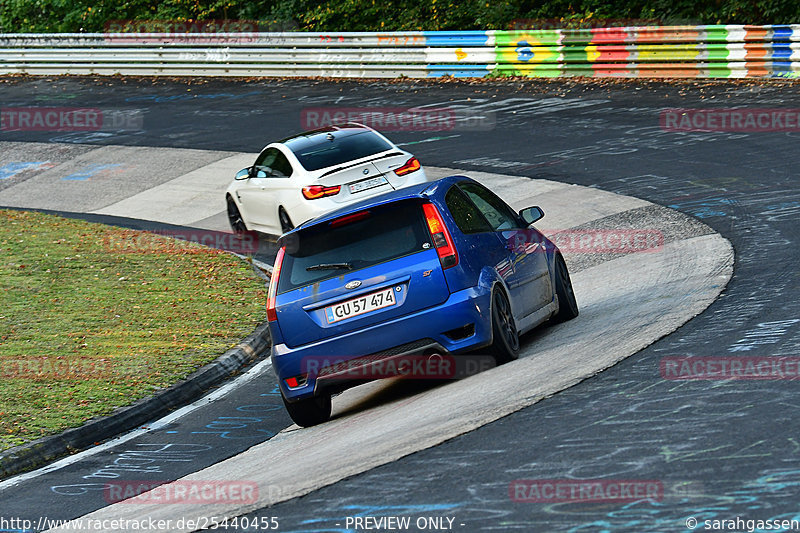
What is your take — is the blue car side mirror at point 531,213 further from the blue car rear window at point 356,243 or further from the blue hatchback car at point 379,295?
the blue car rear window at point 356,243

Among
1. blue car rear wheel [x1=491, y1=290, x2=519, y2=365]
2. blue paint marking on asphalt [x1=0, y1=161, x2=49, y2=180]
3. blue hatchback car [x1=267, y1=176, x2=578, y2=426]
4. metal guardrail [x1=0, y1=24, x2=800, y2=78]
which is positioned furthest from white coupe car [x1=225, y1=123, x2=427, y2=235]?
metal guardrail [x1=0, y1=24, x2=800, y2=78]

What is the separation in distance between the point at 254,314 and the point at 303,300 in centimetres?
484

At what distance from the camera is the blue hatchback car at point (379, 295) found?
8.94m

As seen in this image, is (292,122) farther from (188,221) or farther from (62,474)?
(62,474)

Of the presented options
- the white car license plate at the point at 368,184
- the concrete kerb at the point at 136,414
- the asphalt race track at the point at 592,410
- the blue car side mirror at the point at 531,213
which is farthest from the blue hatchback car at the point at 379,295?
the white car license plate at the point at 368,184

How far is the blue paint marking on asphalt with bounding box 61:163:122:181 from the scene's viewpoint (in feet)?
81.4

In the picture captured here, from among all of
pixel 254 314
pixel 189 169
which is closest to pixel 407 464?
pixel 254 314

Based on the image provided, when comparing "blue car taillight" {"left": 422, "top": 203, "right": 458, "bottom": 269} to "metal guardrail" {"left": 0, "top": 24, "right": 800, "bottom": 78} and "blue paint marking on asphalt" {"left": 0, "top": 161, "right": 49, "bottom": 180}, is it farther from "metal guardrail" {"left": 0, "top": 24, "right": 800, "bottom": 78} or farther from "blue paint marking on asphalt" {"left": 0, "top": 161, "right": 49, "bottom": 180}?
"blue paint marking on asphalt" {"left": 0, "top": 161, "right": 49, "bottom": 180}

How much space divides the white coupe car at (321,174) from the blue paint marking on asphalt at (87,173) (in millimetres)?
8231

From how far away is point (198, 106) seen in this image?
30.7 meters

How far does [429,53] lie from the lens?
30.4 metres

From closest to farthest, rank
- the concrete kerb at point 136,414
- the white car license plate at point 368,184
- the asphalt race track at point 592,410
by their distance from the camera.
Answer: the asphalt race track at point 592,410 → the concrete kerb at point 136,414 → the white car license plate at point 368,184

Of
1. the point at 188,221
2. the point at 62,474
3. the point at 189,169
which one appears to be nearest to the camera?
the point at 62,474

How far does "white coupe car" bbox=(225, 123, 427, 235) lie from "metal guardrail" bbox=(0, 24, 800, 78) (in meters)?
10.9
